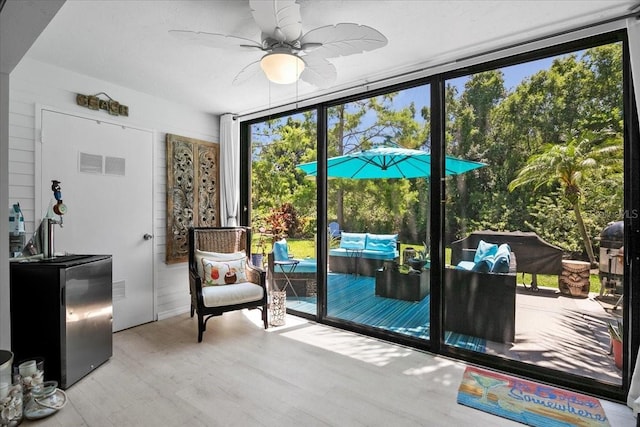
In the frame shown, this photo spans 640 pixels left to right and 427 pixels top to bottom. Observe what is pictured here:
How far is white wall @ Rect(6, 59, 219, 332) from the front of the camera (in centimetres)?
276

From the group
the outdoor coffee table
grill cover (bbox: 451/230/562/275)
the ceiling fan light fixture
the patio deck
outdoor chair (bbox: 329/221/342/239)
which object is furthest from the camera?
the outdoor coffee table

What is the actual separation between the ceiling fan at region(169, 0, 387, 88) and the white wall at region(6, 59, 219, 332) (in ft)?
6.38

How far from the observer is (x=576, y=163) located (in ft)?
7.74

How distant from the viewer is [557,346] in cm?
245

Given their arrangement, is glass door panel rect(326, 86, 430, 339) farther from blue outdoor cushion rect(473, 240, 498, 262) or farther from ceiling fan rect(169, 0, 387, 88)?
ceiling fan rect(169, 0, 387, 88)

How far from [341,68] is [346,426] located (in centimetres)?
276

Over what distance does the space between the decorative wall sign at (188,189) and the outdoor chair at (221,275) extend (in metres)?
0.40

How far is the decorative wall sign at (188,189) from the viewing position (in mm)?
3875

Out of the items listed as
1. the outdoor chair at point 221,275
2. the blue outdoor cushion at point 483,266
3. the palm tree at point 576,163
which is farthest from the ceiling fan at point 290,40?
the outdoor chair at point 221,275

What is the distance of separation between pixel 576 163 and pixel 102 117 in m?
4.22

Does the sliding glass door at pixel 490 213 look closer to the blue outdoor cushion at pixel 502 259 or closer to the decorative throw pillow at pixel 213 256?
the blue outdoor cushion at pixel 502 259

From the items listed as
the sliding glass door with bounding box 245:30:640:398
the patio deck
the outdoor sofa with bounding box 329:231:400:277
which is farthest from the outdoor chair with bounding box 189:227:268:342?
the patio deck

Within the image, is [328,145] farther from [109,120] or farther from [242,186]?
[109,120]

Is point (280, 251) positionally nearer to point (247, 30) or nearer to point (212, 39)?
point (247, 30)
